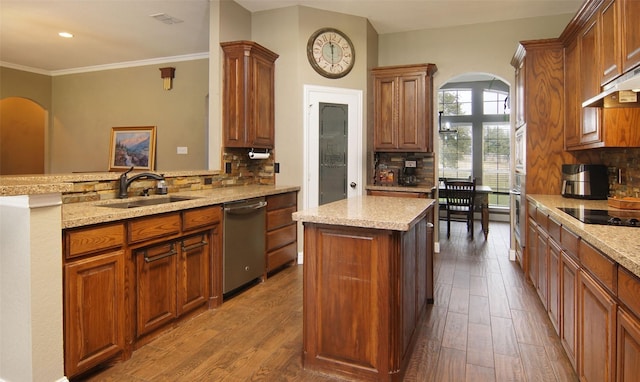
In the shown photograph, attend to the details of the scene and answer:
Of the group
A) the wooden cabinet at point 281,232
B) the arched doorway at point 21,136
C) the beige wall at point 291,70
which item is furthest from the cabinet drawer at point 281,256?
the arched doorway at point 21,136

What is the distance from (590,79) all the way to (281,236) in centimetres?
303

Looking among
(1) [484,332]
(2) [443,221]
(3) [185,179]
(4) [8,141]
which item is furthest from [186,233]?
(4) [8,141]

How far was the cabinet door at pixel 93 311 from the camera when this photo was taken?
192 centimetres

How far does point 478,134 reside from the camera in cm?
787

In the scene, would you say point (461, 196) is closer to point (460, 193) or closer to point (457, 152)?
point (460, 193)

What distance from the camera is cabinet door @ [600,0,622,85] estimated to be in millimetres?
2318

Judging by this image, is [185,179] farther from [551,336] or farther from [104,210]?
[551,336]

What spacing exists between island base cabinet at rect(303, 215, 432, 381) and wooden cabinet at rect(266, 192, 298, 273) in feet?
5.79

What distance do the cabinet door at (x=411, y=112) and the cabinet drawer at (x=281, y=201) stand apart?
1552mm

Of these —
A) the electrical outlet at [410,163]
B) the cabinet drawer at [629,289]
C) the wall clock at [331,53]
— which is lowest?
the cabinet drawer at [629,289]

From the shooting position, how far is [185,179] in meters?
3.56

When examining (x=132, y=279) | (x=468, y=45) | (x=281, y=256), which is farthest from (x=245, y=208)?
(x=468, y=45)

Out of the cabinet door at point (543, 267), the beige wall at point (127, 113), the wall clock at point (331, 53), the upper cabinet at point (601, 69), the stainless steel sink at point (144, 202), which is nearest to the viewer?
the upper cabinet at point (601, 69)

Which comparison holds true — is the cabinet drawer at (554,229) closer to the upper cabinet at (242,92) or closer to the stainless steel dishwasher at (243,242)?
the stainless steel dishwasher at (243,242)
